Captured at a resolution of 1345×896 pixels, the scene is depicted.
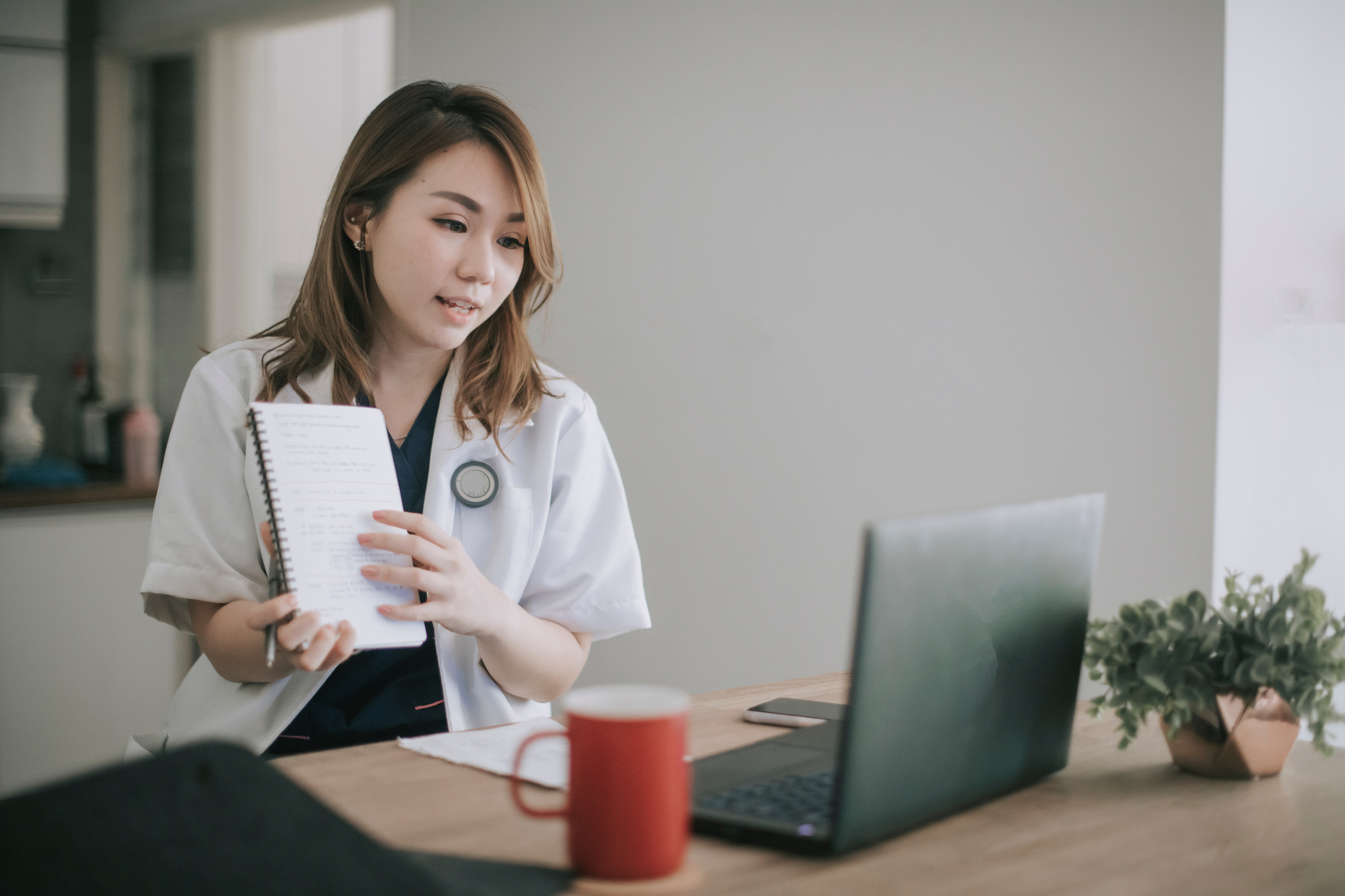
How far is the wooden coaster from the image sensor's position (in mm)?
654

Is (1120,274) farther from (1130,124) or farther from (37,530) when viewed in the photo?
(37,530)

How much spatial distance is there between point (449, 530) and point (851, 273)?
1.09 meters

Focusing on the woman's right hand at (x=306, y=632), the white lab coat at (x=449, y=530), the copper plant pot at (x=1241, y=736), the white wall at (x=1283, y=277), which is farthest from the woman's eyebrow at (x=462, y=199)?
the white wall at (x=1283, y=277)

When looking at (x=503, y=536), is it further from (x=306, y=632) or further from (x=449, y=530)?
(x=306, y=632)

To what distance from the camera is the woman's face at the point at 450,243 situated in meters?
1.36

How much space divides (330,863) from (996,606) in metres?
0.49

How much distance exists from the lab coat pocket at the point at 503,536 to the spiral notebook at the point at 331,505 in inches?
12.6

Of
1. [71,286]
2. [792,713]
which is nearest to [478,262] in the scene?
[792,713]

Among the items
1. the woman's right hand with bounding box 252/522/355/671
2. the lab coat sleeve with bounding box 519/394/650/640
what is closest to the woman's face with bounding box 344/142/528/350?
the lab coat sleeve with bounding box 519/394/650/640

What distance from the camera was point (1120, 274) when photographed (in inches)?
70.6

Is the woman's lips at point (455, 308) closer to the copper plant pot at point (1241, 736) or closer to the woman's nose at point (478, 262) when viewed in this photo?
the woman's nose at point (478, 262)

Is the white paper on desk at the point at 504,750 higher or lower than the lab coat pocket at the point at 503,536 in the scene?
lower

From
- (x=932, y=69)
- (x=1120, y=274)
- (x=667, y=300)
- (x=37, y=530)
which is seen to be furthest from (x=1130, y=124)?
(x=37, y=530)

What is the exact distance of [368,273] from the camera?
1515 mm
